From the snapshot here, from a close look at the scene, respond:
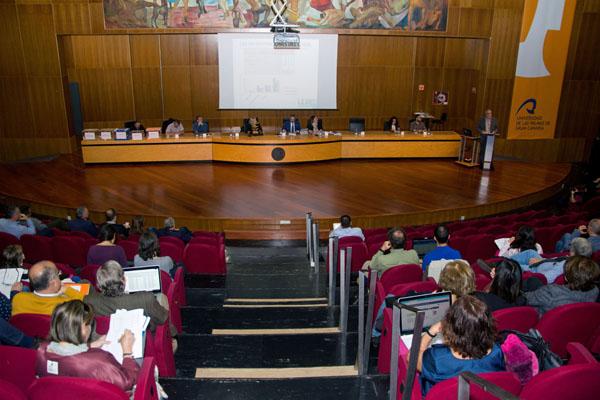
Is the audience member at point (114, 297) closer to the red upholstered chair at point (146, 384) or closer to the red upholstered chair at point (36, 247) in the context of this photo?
the red upholstered chair at point (146, 384)

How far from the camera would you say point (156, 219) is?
8.06 meters

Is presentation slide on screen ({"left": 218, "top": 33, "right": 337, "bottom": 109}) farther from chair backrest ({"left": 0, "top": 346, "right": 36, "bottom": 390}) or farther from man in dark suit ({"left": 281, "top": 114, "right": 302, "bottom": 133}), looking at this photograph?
chair backrest ({"left": 0, "top": 346, "right": 36, "bottom": 390})

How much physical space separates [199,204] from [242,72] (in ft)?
19.9

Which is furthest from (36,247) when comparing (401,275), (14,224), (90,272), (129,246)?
(401,275)

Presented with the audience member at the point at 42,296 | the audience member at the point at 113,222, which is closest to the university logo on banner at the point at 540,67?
the audience member at the point at 113,222

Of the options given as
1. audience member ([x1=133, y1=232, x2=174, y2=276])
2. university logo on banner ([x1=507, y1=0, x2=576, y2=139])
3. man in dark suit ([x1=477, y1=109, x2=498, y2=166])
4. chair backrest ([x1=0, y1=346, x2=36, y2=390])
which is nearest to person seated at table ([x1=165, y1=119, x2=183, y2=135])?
man in dark suit ([x1=477, y1=109, x2=498, y2=166])

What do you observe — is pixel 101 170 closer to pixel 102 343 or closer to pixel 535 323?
pixel 102 343

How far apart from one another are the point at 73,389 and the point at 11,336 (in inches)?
40.6

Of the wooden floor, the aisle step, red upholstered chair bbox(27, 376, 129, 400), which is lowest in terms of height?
the wooden floor

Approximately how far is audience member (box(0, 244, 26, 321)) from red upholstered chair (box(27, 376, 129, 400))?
1473mm

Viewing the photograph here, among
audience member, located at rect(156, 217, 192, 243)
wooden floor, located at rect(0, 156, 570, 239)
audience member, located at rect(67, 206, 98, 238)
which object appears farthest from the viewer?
wooden floor, located at rect(0, 156, 570, 239)

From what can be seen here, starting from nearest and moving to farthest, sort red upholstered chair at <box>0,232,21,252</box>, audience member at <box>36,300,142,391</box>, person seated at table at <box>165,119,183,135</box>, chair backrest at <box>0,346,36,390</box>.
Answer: audience member at <box>36,300,142,391</box> → chair backrest at <box>0,346,36,390</box> → red upholstered chair at <box>0,232,21,252</box> → person seated at table at <box>165,119,183,135</box>

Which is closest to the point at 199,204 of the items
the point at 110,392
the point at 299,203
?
the point at 299,203

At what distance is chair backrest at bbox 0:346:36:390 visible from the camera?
260 centimetres
